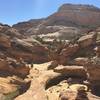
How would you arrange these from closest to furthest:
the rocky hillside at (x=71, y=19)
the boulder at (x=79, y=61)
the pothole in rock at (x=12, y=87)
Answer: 1. the pothole in rock at (x=12, y=87)
2. the boulder at (x=79, y=61)
3. the rocky hillside at (x=71, y=19)

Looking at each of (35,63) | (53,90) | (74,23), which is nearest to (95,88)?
(53,90)

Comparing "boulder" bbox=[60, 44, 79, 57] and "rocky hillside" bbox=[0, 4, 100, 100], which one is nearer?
"rocky hillside" bbox=[0, 4, 100, 100]

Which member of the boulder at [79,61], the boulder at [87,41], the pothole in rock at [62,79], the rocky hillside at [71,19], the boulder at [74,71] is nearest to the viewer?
the pothole in rock at [62,79]

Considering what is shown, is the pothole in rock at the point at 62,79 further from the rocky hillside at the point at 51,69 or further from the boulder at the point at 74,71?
the boulder at the point at 74,71

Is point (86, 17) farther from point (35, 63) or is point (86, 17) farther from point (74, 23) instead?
point (35, 63)

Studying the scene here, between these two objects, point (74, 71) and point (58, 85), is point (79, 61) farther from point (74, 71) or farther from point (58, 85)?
point (58, 85)

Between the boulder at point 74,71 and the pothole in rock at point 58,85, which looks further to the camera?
Answer: the boulder at point 74,71

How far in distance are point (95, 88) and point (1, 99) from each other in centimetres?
1509

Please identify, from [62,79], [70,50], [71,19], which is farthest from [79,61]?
[71,19]

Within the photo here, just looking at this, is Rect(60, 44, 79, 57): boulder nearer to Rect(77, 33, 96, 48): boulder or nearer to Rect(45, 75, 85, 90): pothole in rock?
Rect(77, 33, 96, 48): boulder

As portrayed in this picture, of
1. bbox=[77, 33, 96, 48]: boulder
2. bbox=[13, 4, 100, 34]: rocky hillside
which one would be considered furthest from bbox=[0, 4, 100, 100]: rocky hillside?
bbox=[13, 4, 100, 34]: rocky hillside

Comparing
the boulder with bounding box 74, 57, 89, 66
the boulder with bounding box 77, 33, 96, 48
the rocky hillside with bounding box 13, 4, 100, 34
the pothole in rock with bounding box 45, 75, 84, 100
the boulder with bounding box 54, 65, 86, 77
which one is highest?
the rocky hillside with bounding box 13, 4, 100, 34

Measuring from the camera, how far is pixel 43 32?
13850cm

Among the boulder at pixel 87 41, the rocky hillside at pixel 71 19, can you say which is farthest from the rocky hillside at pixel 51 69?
the rocky hillside at pixel 71 19
